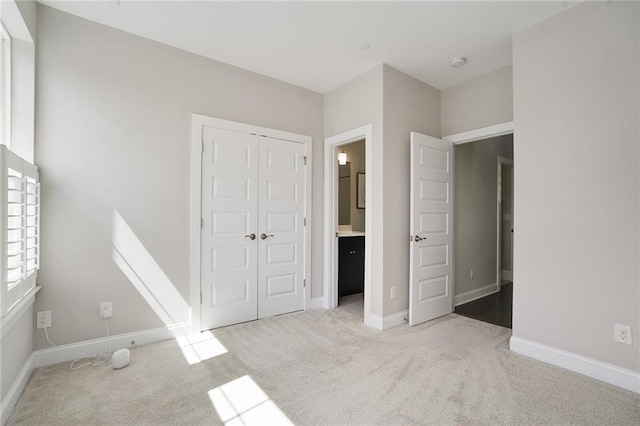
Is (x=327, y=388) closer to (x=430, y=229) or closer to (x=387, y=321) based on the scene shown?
(x=387, y=321)

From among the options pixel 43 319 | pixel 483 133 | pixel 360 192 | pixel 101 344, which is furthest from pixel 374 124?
pixel 43 319

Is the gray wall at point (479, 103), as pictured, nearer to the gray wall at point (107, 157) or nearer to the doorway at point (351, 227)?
the doorway at point (351, 227)

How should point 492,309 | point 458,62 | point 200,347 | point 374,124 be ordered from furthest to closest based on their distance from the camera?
1. point 492,309
2. point 374,124
3. point 458,62
4. point 200,347

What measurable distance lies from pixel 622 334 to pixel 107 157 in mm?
4096

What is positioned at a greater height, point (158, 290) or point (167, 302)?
point (158, 290)

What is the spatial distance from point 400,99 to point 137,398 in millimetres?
3441

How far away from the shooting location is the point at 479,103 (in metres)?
3.35

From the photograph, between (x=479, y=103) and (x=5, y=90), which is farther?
(x=479, y=103)

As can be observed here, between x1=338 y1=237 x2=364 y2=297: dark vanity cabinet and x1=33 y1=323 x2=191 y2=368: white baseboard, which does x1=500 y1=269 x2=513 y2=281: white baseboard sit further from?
x1=33 y1=323 x2=191 y2=368: white baseboard

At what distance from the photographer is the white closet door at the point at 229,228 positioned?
298 cm

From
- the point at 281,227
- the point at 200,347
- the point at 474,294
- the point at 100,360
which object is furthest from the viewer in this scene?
the point at 474,294

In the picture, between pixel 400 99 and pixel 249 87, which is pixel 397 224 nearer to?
pixel 400 99

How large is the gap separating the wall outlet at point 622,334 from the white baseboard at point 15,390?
3790mm

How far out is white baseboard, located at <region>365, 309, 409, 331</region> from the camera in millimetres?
3042
